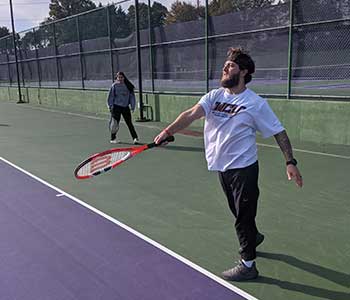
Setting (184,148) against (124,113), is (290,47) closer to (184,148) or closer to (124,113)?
(184,148)

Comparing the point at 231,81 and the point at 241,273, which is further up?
the point at 231,81

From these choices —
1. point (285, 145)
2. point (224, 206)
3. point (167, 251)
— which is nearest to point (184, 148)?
point (224, 206)

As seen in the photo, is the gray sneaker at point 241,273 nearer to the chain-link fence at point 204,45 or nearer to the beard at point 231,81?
the beard at point 231,81

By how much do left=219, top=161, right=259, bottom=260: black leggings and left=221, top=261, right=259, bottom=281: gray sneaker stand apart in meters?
0.09

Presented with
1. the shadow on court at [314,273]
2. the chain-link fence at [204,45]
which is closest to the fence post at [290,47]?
the chain-link fence at [204,45]

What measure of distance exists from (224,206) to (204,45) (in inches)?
328

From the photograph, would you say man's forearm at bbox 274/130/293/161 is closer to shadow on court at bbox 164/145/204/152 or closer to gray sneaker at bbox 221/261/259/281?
gray sneaker at bbox 221/261/259/281

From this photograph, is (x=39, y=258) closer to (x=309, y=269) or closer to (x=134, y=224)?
A: (x=134, y=224)

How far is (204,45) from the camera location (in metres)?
12.8

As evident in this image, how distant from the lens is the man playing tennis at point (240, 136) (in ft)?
11.0

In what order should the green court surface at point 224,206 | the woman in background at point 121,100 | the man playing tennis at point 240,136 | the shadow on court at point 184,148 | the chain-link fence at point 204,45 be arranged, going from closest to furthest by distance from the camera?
the man playing tennis at point 240,136 < the green court surface at point 224,206 < the shadow on court at point 184,148 < the chain-link fence at point 204,45 < the woman in background at point 121,100

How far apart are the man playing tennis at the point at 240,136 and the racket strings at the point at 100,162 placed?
0.80 m

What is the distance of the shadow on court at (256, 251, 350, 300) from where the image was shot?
3295mm

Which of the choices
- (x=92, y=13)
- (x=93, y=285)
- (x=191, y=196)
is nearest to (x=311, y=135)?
(x=191, y=196)
